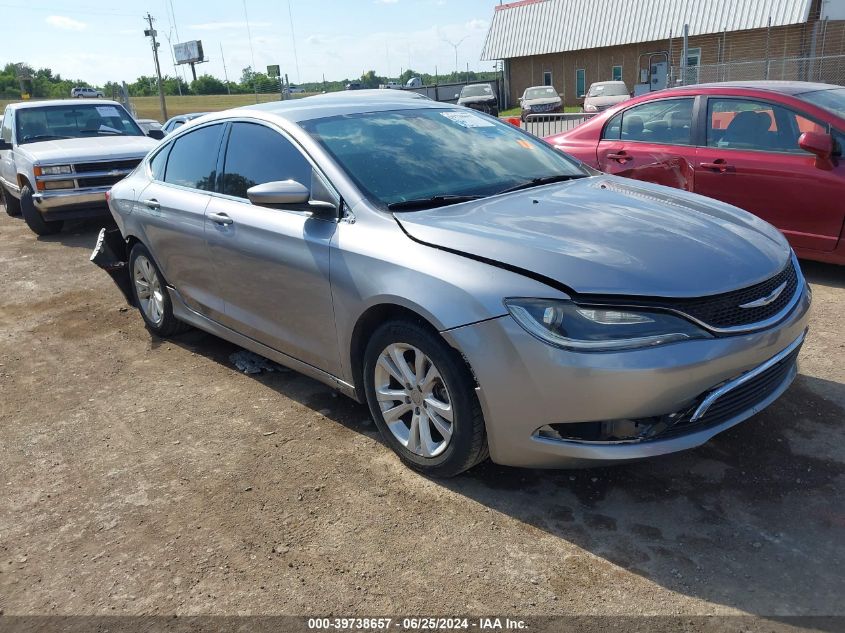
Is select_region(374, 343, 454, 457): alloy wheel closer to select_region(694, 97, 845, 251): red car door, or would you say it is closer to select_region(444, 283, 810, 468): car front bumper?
select_region(444, 283, 810, 468): car front bumper

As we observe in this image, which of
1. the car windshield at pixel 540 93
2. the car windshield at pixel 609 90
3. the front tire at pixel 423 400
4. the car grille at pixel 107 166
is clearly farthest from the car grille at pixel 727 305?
the car windshield at pixel 540 93

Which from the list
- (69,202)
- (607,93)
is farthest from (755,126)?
(607,93)

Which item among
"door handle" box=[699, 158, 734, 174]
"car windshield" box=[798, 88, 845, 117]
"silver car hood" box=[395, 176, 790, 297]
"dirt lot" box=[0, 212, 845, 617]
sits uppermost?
"car windshield" box=[798, 88, 845, 117]

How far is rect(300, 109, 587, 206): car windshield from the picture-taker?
3.57 m

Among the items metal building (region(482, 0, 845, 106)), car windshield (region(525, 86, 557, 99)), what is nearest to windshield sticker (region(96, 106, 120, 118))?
metal building (region(482, 0, 845, 106))

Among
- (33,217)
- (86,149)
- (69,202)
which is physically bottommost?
(33,217)

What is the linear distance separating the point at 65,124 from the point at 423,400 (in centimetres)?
992

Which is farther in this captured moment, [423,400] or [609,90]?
[609,90]

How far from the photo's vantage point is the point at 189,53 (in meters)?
72.6

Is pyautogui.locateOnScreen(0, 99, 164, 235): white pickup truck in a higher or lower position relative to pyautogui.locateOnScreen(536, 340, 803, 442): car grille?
higher

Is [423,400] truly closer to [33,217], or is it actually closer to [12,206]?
[33,217]

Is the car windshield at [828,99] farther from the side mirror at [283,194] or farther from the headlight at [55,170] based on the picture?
the headlight at [55,170]

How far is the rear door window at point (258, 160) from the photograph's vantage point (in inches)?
148

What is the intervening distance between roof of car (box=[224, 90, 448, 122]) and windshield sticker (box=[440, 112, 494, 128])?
10cm
